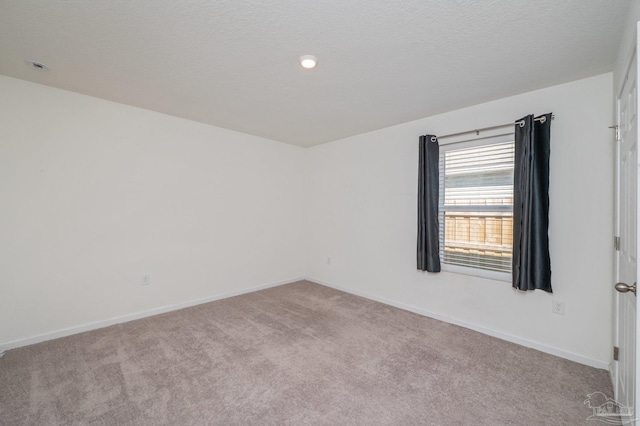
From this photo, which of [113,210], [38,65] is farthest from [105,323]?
[38,65]

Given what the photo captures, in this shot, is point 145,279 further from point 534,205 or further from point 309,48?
point 534,205

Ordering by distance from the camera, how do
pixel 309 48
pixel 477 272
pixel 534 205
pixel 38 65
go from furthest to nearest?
pixel 477 272
pixel 534 205
pixel 38 65
pixel 309 48

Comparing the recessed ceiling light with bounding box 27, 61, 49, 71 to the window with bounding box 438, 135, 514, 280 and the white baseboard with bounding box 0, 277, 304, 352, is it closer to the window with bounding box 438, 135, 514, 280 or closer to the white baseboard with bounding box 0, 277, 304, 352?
the white baseboard with bounding box 0, 277, 304, 352

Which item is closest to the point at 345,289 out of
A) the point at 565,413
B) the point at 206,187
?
the point at 206,187

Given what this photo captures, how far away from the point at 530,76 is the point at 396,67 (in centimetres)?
114

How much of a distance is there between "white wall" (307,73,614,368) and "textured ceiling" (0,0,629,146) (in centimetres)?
29

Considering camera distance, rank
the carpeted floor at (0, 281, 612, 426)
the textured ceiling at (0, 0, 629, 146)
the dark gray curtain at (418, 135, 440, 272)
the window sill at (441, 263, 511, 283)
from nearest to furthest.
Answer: the textured ceiling at (0, 0, 629, 146) < the carpeted floor at (0, 281, 612, 426) < the window sill at (441, 263, 511, 283) < the dark gray curtain at (418, 135, 440, 272)

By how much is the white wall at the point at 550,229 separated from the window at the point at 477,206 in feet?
0.64

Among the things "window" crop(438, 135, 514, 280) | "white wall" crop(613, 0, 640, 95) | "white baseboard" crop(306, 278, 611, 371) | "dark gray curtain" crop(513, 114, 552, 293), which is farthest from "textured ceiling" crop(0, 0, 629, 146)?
"white baseboard" crop(306, 278, 611, 371)

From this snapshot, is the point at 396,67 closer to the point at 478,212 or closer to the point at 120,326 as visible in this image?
the point at 478,212

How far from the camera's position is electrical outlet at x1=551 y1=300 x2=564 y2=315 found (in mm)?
2418

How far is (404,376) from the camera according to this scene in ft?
6.90

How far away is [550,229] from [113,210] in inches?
170

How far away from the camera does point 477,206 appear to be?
9.69 feet
